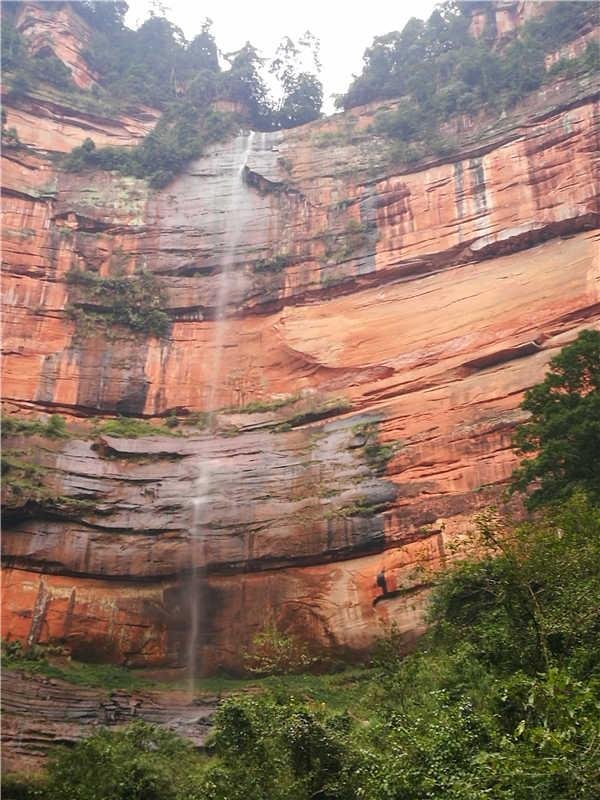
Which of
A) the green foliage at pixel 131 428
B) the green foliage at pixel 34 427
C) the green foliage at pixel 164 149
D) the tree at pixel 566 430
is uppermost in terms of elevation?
the green foliage at pixel 164 149

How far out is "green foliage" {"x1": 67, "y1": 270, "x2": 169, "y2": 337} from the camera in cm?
2500

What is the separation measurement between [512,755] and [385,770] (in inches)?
61.8

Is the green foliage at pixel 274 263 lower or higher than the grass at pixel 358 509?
higher

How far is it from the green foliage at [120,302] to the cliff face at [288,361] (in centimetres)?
42

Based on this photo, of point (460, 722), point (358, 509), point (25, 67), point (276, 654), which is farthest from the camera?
point (25, 67)

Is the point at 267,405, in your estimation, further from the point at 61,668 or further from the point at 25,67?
the point at 25,67

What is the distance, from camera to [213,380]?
24.6 metres

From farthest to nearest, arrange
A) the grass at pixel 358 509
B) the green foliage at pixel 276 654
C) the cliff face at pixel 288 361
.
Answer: the grass at pixel 358 509, the cliff face at pixel 288 361, the green foliage at pixel 276 654

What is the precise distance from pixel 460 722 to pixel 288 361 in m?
17.4

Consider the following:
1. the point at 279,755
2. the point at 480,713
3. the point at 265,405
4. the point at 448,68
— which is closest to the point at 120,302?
the point at 265,405

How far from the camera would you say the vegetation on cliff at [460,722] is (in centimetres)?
629

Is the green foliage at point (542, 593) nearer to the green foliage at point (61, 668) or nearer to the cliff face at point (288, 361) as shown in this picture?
the cliff face at point (288, 361)

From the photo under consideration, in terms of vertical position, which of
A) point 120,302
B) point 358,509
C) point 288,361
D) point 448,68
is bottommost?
point 358,509

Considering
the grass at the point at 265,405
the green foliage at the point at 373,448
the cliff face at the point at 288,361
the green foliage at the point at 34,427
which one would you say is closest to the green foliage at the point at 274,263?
the cliff face at the point at 288,361
